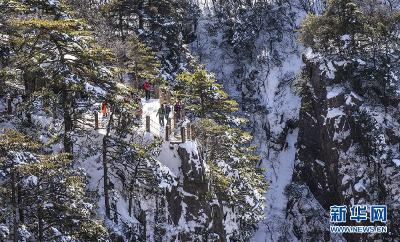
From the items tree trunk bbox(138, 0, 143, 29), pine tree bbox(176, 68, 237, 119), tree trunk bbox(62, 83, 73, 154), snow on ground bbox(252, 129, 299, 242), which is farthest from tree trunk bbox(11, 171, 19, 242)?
tree trunk bbox(138, 0, 143, 29)

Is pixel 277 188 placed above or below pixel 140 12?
below

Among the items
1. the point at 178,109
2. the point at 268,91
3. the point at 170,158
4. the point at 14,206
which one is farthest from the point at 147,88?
the point at 268,91

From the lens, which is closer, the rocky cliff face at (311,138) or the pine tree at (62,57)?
the pine tree at (62,57)

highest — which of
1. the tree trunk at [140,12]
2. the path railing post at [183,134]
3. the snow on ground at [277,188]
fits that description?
the tree trunk at [140,12]

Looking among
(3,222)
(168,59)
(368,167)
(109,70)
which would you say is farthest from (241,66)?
(3,222)

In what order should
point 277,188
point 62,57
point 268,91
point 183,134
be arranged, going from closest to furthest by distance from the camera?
point 62,57
point 183,134
point 277,188
point 268,91

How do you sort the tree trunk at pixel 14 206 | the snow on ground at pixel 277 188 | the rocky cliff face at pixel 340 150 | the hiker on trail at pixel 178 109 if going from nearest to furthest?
the tree trunk at pixel 14 206 < the hiker on trail at pixel 178 109 < the rocky cliff face at pixel 340 150 < the snow on ground at pixel 277 188

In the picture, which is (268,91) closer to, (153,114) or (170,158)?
(153,114)

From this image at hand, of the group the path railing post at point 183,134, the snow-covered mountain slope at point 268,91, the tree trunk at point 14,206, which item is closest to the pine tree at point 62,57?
the tree trunk at point 14,206

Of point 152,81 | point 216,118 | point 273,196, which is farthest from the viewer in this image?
point 273,196

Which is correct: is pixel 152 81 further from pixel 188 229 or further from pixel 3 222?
pixel 3 222

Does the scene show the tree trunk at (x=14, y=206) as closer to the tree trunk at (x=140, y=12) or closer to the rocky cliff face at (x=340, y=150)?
the rocky cliff face at (x=340, y=150)
